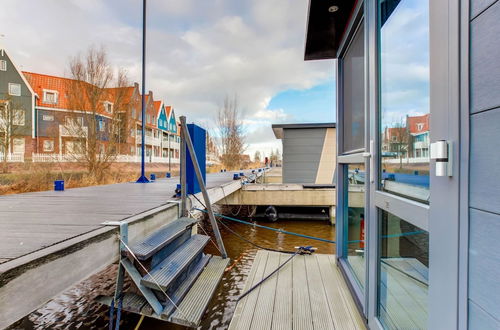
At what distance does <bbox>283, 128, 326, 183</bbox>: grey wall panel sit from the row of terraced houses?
5.62m

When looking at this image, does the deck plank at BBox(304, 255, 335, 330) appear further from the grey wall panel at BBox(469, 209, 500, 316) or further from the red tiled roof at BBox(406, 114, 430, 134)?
the red tiled roof at BBox(406, 114, 430, 134)

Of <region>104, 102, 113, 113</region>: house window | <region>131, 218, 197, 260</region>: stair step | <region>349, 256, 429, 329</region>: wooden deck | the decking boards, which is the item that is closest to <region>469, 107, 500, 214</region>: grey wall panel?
<region>349, 256, 429, 329</region>: wooden deck

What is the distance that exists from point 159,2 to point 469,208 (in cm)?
796

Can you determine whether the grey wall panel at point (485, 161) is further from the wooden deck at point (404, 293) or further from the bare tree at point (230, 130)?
the bare tree at point (230, 130)

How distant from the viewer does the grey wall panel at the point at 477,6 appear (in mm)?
660

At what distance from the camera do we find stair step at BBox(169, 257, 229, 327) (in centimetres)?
160

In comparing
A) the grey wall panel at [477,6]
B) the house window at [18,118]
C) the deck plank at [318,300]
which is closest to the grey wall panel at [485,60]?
the grey wall panel at [477,6]

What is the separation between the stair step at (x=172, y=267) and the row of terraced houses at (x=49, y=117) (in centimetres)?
902

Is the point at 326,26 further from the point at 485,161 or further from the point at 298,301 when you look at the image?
the point at 298,301

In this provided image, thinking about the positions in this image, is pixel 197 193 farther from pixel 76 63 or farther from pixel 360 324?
pixel 76 63

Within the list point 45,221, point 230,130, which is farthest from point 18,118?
point 230,130

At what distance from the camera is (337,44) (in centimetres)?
273

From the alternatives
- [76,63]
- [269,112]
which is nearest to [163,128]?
[269,112]

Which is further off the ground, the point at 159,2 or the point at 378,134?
the point at 159,2
